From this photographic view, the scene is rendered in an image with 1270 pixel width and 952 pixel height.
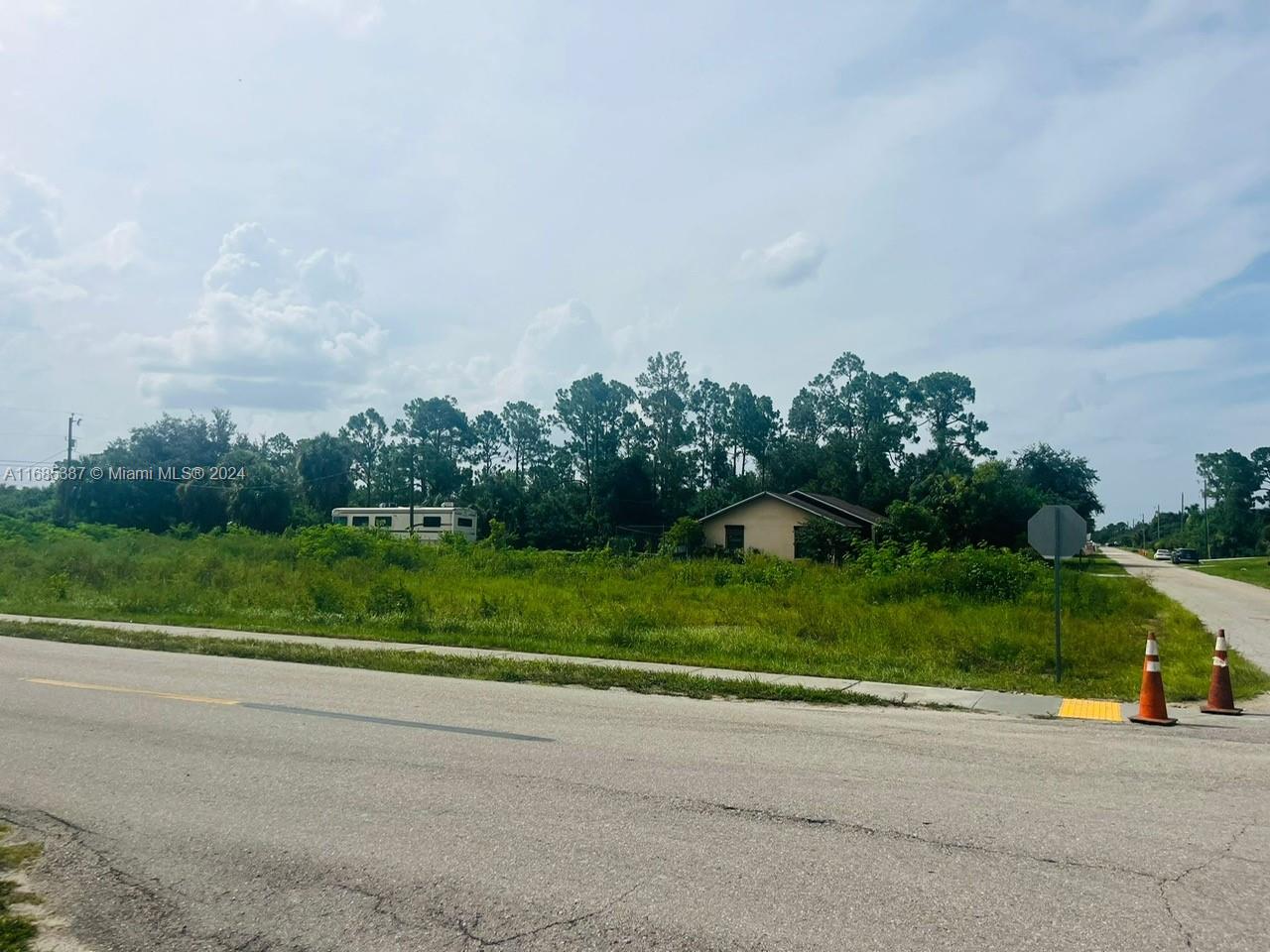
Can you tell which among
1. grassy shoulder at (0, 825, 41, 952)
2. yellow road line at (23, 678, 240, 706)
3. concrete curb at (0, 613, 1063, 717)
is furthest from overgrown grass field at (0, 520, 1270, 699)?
grassy shoulder at (0, 825, 41, 952)

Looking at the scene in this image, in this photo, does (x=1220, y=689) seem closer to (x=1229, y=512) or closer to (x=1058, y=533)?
(x=1058, y=533)

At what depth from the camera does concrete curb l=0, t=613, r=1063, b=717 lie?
1214 cm

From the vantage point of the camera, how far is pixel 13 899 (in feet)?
17.2

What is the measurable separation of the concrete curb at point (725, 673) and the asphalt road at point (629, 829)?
4.81 ft

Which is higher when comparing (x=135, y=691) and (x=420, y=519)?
(x=420, y=519)

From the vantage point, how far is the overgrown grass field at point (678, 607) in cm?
1590

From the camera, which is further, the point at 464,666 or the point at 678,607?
the point at 678,607

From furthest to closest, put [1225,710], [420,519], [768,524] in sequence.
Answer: [420,519], [768,524], [1225,710]

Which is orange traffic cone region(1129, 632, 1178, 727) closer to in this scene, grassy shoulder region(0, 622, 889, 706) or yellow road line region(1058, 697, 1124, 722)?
yellow road line region(1058, 697, 1124, 722)

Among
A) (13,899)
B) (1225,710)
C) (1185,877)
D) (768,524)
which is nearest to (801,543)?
(768,524)

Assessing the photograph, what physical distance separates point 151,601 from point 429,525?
49.8m

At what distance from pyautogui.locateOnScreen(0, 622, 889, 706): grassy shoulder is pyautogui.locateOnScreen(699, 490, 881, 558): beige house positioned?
3978 centimetres

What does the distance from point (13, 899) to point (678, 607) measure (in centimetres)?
1881

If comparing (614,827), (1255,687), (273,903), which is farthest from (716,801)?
(1255,687)
